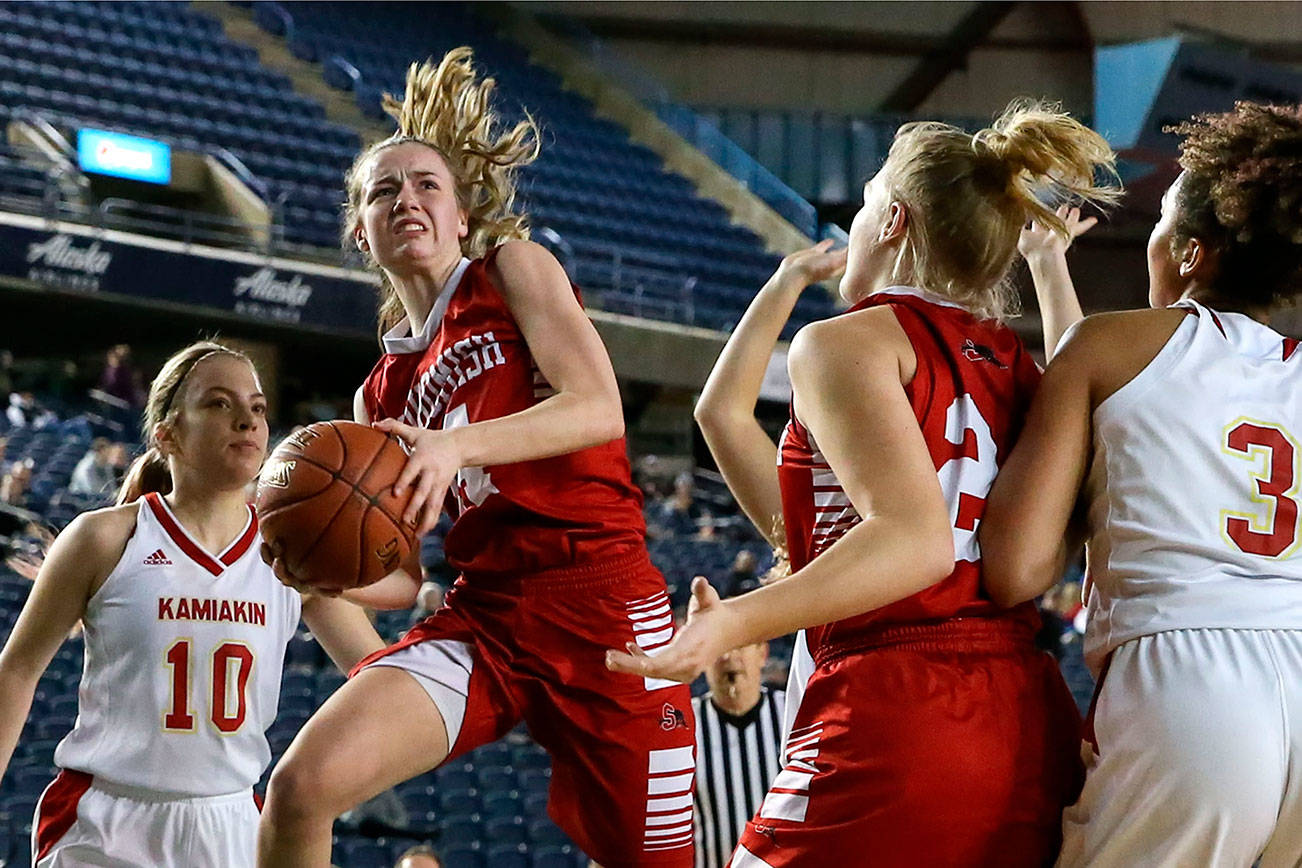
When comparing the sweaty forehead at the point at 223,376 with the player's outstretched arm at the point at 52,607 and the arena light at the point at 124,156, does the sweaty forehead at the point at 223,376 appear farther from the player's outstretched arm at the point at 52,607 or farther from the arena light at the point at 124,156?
the arena light at the point at 124,156

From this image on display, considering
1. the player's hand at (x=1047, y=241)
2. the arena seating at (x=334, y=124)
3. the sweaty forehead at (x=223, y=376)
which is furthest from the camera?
the arena seating at (x=334, y=124)

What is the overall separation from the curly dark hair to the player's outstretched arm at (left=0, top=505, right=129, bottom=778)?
219 cm

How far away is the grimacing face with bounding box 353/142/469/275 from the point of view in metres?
2.90

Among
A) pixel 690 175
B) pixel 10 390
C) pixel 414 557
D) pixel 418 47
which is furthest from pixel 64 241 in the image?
pixel 414 557

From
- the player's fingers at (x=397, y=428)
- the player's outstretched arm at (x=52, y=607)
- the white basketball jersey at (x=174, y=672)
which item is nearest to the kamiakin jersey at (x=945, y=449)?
the player's fingers at (x=397, y=428)

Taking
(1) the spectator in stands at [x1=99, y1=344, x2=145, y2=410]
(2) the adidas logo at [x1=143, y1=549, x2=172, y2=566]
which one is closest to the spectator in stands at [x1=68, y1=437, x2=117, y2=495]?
(1) the spectator in stands at [x1=99, y1=344, x2=145, y2=410]

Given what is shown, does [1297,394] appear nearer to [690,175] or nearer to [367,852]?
[367,852]

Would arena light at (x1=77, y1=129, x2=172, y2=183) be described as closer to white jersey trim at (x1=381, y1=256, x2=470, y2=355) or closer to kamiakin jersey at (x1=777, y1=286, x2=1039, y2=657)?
white jersey trim at (x1=381, y1=256, x2=470, y2=355)

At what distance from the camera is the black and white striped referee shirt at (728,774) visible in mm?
4652

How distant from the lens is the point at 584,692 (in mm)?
2781

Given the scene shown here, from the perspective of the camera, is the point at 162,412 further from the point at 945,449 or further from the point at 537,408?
the point at 945,449

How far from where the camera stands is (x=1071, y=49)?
64.9 feet

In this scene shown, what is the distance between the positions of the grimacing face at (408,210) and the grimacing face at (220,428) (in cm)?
51

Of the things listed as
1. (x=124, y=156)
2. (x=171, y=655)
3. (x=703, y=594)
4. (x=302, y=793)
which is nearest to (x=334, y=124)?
(x=124, y=156)
